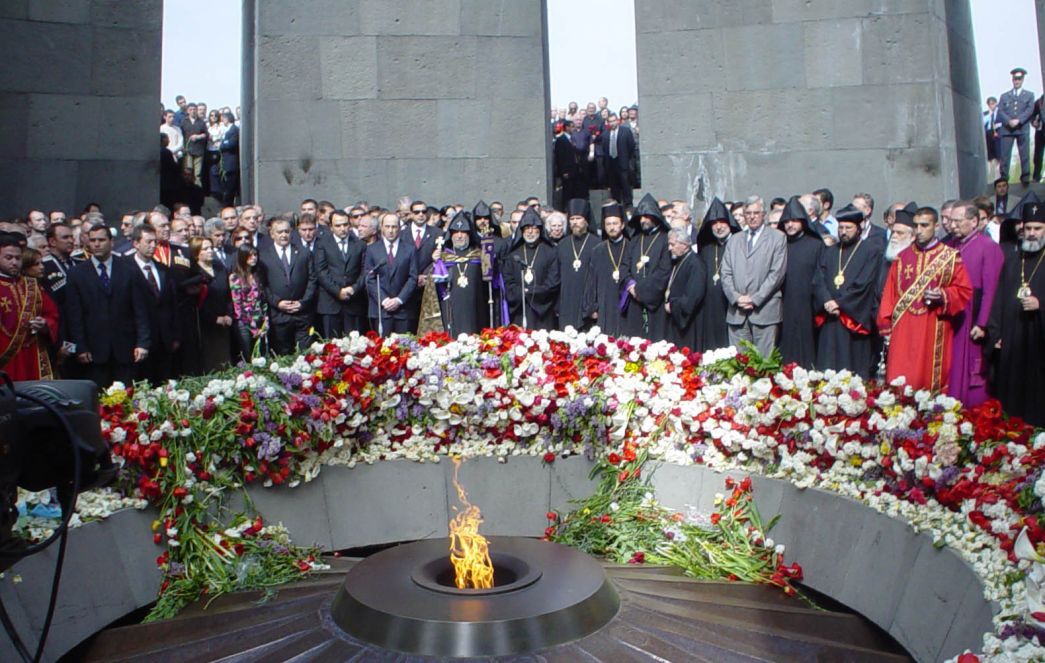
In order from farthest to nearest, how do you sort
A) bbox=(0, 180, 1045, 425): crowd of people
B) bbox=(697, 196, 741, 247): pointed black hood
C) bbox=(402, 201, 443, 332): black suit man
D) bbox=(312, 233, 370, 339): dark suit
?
1. bbox=(402, 201, 443, 332): black suit man
2. bbox=(312, 233, 370, 339): dark suit
3. bbox=(697, 196, 741, 247): pointed black hood
4. bbox=(0, 180, 1045, 425): crowd of people

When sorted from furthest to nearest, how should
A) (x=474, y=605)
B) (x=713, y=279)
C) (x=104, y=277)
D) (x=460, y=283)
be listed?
(x=460, y=283) < (x=713, y=279) < (x=104, y=277) < (x=474, y=605)

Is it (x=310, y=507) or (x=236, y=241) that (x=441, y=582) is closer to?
(x=310, y=507)

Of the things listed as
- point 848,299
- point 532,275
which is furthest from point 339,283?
point 848,299

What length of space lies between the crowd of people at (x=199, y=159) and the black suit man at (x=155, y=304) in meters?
6.30

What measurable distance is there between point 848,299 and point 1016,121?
25.1 ft

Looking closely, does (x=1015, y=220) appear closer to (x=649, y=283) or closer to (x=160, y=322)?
(x=649, y=283)

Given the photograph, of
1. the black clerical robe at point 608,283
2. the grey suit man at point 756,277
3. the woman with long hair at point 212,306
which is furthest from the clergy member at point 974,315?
the woman with long hair at point 212,306

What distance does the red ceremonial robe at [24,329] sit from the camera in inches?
279

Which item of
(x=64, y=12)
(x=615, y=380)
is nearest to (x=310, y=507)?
(x=615, y=380)

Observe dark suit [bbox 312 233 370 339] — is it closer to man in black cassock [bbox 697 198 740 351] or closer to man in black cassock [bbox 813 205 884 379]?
man in black cassock [bbox 697 198 740 351]

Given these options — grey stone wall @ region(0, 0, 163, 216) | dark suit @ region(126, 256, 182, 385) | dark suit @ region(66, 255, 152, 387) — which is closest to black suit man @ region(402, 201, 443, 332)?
dark suit @ region(126, 256, 182, 385)

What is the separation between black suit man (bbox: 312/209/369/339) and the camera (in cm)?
1000

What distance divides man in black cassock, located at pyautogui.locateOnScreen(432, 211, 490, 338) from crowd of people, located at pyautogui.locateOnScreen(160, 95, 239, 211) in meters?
5.74

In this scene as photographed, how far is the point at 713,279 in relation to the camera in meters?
9.46
